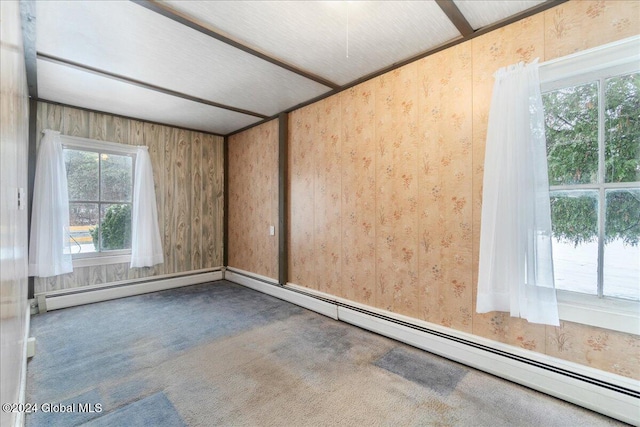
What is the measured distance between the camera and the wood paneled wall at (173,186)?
3.35m

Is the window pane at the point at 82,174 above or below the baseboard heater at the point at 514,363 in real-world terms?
above

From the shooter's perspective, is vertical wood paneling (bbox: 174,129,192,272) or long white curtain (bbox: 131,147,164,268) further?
vertical wood paneling (bbox: 174,129,192,272)

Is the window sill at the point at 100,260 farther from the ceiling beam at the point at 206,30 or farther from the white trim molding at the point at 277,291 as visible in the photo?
the ceiling beam at the point at 206,30

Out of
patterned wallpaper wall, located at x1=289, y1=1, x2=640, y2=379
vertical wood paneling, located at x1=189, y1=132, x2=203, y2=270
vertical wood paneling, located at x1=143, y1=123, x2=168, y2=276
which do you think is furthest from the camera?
vertical wood paneling, located at x1=189, y1=132, x2=203, y2=270

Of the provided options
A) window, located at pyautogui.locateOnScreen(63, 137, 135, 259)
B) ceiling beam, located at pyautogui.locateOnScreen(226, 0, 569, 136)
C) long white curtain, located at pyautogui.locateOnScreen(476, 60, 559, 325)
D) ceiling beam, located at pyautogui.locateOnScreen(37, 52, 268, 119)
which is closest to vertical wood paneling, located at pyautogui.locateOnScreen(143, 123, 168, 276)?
window, located at pyautogui.locateOnScreen(63, 137, 135, 259)

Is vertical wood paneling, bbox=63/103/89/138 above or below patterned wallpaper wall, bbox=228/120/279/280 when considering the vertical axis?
above

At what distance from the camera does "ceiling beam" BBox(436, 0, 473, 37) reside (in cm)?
169

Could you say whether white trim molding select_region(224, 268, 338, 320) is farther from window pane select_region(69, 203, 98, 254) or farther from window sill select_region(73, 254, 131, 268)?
window pane select_region(69, 203, 98, 254)

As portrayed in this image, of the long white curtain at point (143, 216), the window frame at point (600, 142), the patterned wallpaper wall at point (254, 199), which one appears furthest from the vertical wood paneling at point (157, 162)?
the window frame at point (600, 142)

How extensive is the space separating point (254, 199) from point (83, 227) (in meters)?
2.13

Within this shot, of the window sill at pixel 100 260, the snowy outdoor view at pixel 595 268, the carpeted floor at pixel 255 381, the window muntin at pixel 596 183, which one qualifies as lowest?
the carpeted floor at pixel 255 381

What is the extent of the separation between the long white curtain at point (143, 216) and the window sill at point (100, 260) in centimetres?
12

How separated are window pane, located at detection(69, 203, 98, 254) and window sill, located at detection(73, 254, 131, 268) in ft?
0.35

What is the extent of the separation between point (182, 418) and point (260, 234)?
2.63m
